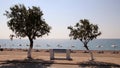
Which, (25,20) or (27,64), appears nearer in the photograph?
(27,64)

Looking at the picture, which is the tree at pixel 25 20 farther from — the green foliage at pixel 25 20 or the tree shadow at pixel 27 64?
the tree shadow at pixel 27 64

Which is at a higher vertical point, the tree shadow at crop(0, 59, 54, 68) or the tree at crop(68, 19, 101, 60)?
the tree at crop(68, 19, 101, 60)

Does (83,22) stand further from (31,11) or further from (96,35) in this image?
(31,11)

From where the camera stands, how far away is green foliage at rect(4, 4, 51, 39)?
1438 inches

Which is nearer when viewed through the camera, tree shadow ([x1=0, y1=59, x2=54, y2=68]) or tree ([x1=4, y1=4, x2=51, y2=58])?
tree shadow ([x1=0, y1=59, x2=54, y2=68])

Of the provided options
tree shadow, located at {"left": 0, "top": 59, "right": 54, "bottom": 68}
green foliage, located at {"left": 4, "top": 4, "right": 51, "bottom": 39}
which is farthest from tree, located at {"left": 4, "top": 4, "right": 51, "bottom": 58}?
tree shadow, located at {"left": 0, "top": 59, "right": 54, "bottom": 68}

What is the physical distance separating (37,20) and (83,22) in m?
7.25

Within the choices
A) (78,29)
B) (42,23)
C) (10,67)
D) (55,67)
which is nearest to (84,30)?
(78,29)

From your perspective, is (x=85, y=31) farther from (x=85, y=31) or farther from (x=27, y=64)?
(x=27, y=64)

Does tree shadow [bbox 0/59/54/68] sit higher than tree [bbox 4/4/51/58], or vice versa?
tree [bbox 4/4/51/58]

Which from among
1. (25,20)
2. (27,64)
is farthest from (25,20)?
(27,64)

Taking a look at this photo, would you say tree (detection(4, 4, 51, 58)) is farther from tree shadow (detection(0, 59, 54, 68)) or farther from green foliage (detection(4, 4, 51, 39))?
tree shadow (detection(0, 59, 54, 68))

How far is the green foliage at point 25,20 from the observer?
36531 millimetres

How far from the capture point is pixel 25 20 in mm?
36625
